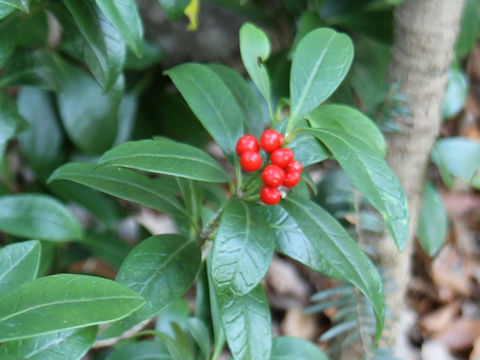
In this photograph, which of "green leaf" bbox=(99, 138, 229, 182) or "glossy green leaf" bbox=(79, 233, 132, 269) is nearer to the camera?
"green leaf" bbox=(99, 138, 229, 182)

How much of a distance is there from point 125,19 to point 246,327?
0.44m

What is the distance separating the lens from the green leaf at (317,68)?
0.78m

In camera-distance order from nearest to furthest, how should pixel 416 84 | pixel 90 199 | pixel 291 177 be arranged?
pixel 291 177, pixel 416 84, pixel 90 199

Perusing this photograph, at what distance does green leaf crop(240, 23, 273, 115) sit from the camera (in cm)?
79

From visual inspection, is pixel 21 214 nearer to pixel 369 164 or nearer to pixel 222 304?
pixel 222 304

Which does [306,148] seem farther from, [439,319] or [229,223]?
[439,319]

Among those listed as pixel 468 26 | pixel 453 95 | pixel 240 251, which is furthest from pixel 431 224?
pixel 240 251

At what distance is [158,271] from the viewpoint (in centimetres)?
77

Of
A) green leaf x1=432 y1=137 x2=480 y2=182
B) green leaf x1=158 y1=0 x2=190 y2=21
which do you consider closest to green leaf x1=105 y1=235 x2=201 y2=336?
green leaf x1=158 y1=0 x2=190 y2=21

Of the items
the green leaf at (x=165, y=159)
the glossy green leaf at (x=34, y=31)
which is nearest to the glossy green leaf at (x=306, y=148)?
the green leaf at (x=165, y=159)

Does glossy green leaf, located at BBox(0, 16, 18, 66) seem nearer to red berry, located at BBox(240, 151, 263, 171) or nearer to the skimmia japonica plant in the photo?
the skimmia japonica plant

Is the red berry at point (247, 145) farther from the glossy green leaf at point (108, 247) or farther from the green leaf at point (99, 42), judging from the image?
the glossy green leaf at point (108, 247)

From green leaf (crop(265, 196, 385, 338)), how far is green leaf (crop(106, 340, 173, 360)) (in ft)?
1.08

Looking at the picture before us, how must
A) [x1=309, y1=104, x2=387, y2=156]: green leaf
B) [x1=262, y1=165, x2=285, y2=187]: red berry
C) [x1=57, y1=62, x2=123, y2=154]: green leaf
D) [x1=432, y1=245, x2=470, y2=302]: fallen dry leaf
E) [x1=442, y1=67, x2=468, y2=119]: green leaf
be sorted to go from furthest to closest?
[x1=432, y1=245, x2=470, y2=302]: fallen dry leaf
[x1=442, y1=67, x2=468, y2=119]: green leaf
[x1=57, y1=62, x2=123, y2=154]: green leaf
[x1=309, y1=104, x2=387, y2=156]: green leaf
[x1=262, y1=165, x2=285, y2=187]: red berry
